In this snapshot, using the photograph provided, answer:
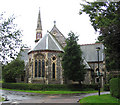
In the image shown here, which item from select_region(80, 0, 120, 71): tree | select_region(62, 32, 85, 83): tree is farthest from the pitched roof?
select_region(80, 0, 120, 71): tree

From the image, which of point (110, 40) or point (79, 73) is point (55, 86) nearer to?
point (79, 73)

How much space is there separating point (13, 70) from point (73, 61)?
1644 cm

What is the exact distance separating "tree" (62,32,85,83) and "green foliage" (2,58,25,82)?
13546mm

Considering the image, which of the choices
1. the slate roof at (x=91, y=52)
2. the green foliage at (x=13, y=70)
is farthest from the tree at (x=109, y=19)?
the slate roof at (x=91, y=52)

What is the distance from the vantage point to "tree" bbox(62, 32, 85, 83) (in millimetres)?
29656

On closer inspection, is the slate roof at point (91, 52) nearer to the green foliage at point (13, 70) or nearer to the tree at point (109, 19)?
the green foliage at point (13, 70)

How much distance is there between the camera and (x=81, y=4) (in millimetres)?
14305

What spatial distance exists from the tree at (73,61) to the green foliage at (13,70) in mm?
13546

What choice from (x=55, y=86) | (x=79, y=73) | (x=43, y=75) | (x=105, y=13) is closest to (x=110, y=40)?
(x=105, y=13)

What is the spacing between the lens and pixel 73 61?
29922mm

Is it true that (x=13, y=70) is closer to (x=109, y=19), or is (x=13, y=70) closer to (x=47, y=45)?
(x=47, y=45)

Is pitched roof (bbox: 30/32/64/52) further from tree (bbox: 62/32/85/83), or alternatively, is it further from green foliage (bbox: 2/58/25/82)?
green foliage (bbox: 2/58/25/82)

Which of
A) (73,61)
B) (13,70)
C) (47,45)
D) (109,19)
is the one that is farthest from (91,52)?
(109,19)

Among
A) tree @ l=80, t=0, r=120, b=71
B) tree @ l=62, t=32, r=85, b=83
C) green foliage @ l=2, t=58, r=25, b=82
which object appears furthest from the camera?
green foliage @ l=2, t=58, r=25, b=82
